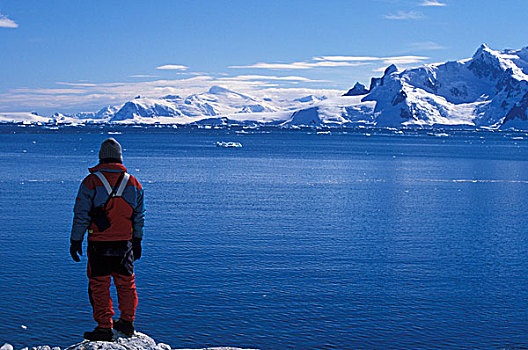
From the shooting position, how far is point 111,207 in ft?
31.7

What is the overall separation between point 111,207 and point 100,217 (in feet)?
0.67

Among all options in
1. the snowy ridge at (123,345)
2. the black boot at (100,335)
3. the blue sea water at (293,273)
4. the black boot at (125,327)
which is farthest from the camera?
the blue sea water at (293,273)

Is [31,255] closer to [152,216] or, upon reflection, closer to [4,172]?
[152,216]

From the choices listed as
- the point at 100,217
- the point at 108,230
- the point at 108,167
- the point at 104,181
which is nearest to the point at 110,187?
the point at 104,181

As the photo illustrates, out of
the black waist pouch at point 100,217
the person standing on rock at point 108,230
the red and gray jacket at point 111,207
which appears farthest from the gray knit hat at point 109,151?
the black waist pouch at point 100,217

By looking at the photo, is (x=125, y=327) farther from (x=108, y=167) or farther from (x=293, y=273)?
(x=293, y=273)

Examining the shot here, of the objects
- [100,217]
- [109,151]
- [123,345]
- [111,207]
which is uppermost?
[109,151]

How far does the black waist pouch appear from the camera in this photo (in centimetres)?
963

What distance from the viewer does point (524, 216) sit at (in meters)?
33.6

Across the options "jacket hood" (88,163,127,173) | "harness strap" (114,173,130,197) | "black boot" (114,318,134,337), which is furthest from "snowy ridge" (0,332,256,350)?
"jacket hood" (88,163,127,173)

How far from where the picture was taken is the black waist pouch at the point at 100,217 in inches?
379

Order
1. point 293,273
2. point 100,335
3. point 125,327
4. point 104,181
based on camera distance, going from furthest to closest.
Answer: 1. point 293,273
2. point 125,327
3. point 100,335
4. point 104,181

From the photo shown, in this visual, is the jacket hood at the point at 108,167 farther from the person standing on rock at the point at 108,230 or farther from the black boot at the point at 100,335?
the black boot at the point at 100,335

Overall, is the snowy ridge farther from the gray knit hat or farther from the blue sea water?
the blue sea water
